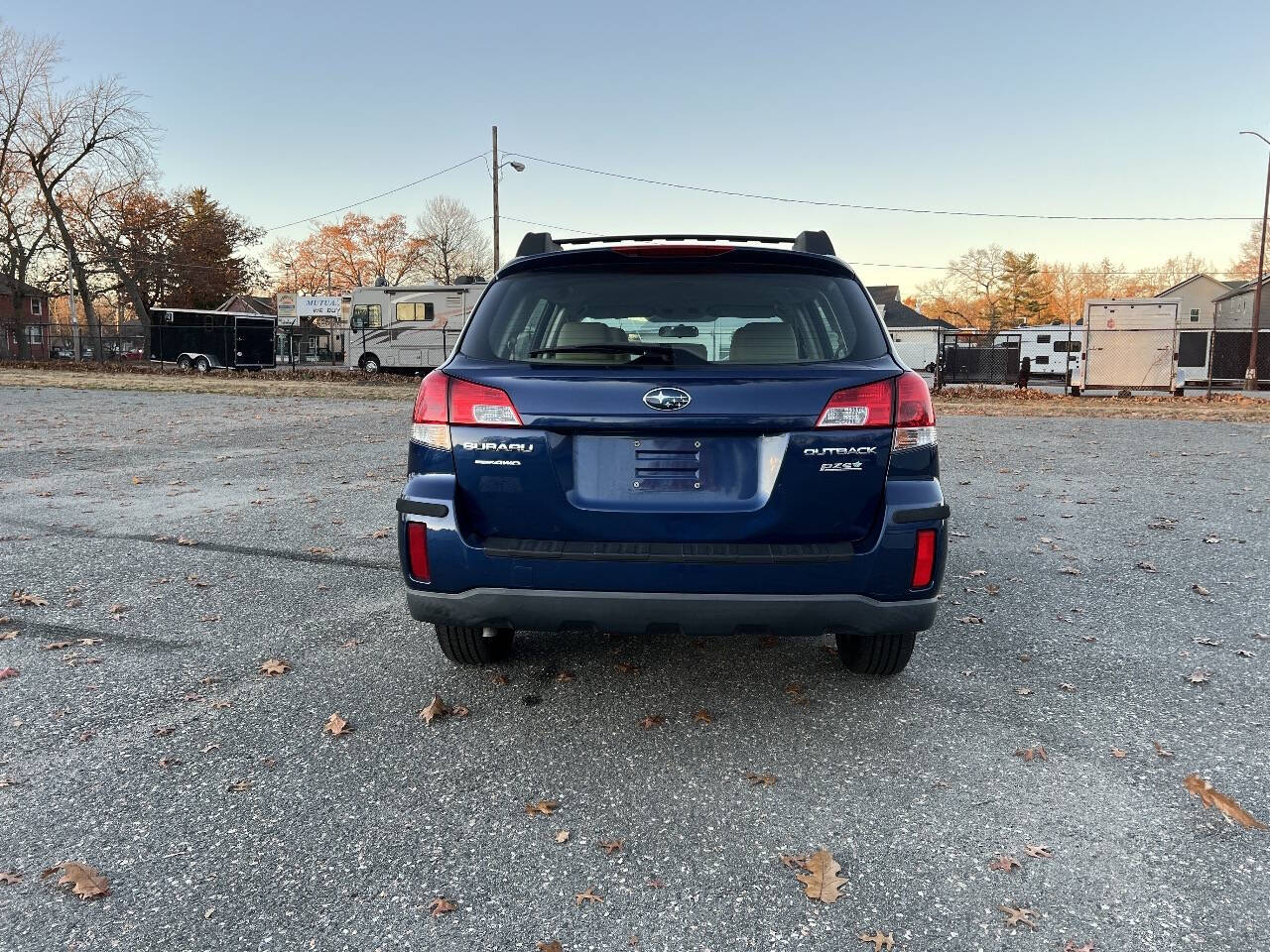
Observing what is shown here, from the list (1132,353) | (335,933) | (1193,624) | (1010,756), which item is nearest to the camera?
(335,933)

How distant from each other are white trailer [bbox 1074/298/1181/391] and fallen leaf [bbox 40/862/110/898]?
2581cm

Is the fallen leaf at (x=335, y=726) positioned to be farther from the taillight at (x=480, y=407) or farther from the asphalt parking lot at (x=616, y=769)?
the taillight at (x=480, y=407)

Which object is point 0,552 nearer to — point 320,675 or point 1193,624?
point 320,675

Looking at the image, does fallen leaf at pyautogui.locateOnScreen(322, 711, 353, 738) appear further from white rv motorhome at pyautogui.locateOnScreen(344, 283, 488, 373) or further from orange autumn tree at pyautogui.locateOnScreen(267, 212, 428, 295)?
orange autumn tree at pyautogui.locateOnScreen(267, 212, 428, 295)

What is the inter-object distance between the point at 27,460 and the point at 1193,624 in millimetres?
11775

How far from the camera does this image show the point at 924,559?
2867 millimetres

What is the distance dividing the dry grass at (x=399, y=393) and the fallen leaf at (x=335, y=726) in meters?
17.3

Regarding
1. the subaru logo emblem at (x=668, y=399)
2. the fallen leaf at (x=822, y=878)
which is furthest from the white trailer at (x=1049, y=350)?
the fallen leaf at (x=822, y=878)

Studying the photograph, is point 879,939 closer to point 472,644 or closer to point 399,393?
point 472,644

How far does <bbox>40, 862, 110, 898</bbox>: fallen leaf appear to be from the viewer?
87.6 inches

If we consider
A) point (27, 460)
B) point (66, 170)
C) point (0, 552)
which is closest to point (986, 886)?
point (0, 552)

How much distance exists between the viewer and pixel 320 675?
12.2 ft

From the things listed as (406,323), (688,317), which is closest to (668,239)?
(688,317)

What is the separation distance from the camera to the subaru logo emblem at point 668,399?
278 cm
